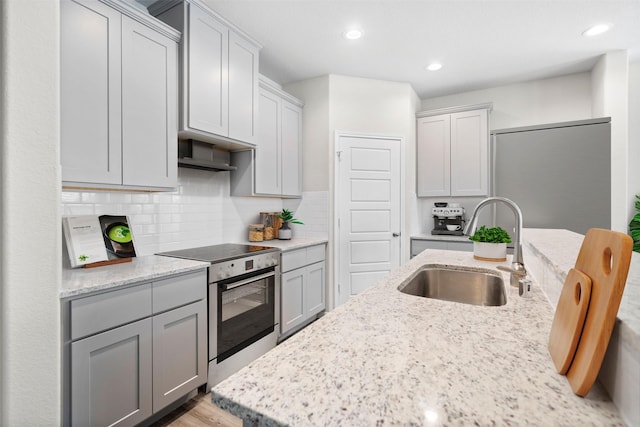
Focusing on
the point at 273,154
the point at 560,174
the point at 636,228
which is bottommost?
the point at 636,228

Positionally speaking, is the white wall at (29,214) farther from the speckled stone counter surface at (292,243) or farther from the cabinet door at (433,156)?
the cabinet door at (433,156)

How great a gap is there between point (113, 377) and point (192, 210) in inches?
55.3

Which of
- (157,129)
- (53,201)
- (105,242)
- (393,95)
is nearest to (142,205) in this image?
(105,242)

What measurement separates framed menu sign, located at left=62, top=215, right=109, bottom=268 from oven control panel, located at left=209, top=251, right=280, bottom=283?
25.1 inches

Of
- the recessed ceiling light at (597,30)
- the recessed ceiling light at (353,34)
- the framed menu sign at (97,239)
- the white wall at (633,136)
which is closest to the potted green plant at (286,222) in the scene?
the framed menu sign at (97,239)

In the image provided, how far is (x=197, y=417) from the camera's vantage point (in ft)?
6.02

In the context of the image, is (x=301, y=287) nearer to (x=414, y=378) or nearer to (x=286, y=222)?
(x=286, y=222)

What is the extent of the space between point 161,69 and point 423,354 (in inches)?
87.5

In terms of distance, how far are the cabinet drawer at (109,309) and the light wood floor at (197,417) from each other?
697mm

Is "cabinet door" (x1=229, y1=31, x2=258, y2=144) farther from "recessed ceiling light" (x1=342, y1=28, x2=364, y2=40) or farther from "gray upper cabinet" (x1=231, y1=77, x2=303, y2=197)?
"recessed ceiling light" (x1=342, y1=28, x2=364, y2=40)

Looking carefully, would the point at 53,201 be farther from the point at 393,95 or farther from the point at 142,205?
the point at 393,95

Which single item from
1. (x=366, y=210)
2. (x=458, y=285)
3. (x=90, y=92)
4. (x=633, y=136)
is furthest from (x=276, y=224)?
(x=633, y=136)

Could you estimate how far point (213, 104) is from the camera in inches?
91.0

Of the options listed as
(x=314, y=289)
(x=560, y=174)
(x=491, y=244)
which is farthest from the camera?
(x=314, y=289)
